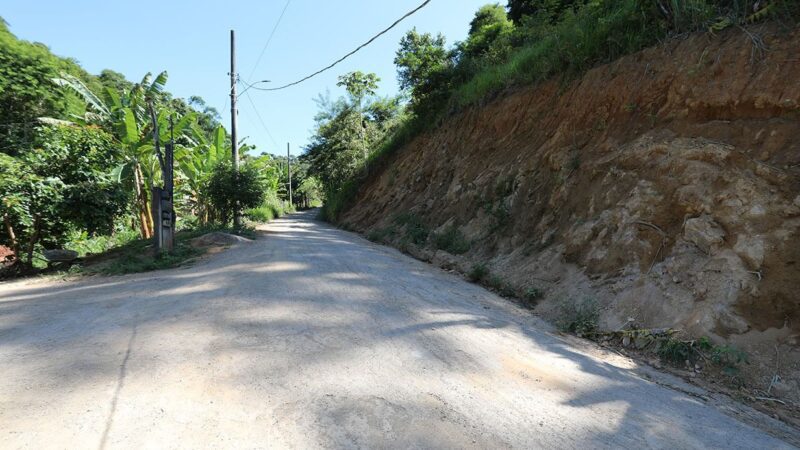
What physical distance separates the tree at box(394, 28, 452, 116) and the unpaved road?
43.2ft

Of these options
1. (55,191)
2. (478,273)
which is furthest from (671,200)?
(55,191)

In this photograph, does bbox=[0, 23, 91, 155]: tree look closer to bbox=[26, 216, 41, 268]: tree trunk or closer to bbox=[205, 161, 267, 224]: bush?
bbox=[205, 161, 267, 224]: bush

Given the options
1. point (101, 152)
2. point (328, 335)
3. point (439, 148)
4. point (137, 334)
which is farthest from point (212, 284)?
point (439, 148)

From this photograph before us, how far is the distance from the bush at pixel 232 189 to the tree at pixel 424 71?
7.53 meters

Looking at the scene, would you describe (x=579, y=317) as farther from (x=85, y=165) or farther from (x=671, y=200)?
(x=85, y=165)

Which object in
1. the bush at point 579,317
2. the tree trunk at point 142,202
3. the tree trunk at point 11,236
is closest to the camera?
the bush at point 579,317

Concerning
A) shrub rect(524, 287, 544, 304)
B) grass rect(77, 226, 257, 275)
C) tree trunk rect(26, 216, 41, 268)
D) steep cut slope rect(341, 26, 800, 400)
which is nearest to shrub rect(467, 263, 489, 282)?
steep cut slope rect(341, 26, 800, 400)

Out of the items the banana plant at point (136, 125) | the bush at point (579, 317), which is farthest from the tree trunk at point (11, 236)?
the bush at point (579, 317)

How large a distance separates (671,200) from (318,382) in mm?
5180

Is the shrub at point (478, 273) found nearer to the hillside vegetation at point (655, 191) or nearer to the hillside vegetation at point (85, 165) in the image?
the hillside vegetation at point (655, 191)

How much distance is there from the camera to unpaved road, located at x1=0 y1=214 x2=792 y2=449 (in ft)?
7.86

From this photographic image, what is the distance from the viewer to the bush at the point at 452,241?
376 inches

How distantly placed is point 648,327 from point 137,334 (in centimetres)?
522

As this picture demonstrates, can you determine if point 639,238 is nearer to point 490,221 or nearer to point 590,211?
point 590,211
